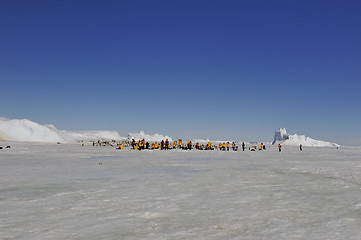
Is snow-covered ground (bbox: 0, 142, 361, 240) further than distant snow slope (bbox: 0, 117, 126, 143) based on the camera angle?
No

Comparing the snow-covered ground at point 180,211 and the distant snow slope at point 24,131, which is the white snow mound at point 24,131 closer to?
the distant snow slope at point 24,131

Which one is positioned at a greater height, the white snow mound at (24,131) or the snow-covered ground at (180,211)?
the white snow mound at (24,131)

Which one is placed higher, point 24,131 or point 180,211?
point 24,131

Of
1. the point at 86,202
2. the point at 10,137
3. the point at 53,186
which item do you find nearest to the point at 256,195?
the point at 86,202

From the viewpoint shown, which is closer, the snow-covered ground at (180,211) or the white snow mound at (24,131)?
the snow-covered ground at (180,211)

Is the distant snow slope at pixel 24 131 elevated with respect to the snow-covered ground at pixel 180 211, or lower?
elevated

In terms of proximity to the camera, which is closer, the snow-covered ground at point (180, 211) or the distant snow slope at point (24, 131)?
the snow-covered ground at point (180, 211)

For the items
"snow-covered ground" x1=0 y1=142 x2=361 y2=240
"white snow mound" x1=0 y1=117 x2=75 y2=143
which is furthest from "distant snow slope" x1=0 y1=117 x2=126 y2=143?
"snow-covered ground" x1=0 y1=142 x2=361 y2=240

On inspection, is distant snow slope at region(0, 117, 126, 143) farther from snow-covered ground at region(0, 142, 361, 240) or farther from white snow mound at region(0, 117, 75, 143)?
Result: snow-covered ground at region(0, 142, 361, 240)

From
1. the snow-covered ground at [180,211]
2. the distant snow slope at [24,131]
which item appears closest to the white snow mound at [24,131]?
the distant snow slope at [24,131]

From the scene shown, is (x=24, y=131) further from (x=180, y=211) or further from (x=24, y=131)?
(x=180, y=211)

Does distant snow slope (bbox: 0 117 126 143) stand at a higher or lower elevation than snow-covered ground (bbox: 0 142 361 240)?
higher

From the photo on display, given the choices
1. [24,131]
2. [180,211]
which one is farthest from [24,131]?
[180,211]

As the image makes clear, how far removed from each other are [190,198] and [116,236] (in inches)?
138
